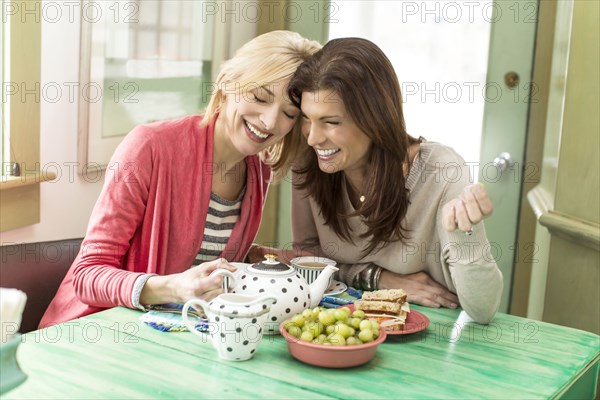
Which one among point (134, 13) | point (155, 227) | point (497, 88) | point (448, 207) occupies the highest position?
point (134, 13)

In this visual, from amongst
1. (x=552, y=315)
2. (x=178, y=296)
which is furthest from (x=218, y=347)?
(x=552, y=315)

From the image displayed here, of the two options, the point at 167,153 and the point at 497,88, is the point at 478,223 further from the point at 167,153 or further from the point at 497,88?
the point at 497,88

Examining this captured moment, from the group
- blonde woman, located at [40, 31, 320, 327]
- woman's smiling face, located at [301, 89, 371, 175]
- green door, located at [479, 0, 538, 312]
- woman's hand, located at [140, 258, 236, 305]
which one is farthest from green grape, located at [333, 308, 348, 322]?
green door, located at [479, 0, 538, 312]

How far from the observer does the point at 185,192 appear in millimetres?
1796

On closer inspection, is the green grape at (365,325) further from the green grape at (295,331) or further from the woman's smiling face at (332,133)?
the woman's smiling face at (332,133)

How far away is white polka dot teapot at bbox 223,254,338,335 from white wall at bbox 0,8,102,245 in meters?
1.06

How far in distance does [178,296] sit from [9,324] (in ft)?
1.82

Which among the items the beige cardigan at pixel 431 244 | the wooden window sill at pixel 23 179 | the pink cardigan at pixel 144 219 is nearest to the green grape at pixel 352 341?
the beige cardigan at pixel 431 244

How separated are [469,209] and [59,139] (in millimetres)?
1386

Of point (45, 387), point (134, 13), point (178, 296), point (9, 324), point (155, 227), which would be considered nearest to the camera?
point (9, 324)

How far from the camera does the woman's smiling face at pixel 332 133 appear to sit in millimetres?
1702

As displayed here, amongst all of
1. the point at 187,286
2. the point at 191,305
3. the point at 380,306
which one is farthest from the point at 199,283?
the point at 380,306

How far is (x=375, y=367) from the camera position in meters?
1.32

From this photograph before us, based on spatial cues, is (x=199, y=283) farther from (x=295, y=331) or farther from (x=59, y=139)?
(x=59, y=139)
